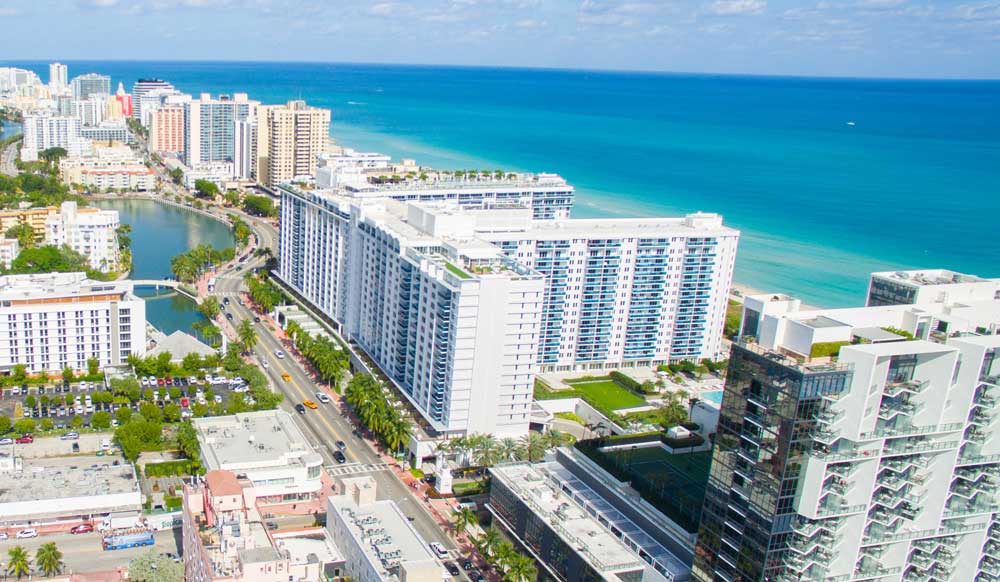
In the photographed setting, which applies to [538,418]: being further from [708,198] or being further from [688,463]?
[708,198]

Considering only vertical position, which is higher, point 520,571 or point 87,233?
point 87,233

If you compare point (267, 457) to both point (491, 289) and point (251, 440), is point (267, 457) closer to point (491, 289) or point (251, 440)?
point (251, 440)

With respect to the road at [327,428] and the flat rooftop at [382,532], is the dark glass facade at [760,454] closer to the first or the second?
the flat rooftop at [382,532]

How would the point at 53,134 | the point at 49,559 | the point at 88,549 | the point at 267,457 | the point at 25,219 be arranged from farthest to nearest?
the point at 53,134
the point at 25,219
the point at 267,457
the point at 88,549
the point at 49,559

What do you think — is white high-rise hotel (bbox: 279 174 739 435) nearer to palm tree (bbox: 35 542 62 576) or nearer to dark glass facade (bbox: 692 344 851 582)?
palm tree (bbox: 35 542 62 576)

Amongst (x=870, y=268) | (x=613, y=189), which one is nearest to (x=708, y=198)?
(x=613, y=189)

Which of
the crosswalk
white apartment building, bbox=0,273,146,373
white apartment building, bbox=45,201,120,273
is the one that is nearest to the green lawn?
the crosswalk

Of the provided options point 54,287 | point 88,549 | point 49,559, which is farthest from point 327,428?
point 54,287
